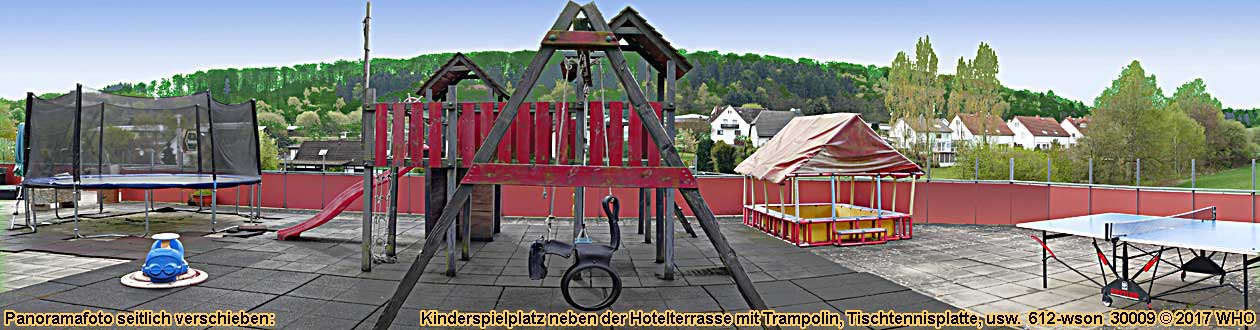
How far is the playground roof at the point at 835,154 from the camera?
354 inches

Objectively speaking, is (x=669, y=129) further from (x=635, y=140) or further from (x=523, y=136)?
(x=523, y=136)

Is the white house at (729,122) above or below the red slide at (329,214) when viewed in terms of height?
above

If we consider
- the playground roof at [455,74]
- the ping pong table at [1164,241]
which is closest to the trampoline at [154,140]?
the playground roof at [455,74]

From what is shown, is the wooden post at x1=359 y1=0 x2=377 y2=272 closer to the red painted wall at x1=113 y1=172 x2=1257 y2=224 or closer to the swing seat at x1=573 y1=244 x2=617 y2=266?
the swing seat at x1=573 y1=244 x2=617 y2=266

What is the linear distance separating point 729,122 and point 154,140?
159 ft

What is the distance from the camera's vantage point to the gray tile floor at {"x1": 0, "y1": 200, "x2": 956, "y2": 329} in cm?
518

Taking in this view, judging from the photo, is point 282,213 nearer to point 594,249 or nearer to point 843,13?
point 594,249

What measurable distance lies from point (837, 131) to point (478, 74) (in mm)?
5008

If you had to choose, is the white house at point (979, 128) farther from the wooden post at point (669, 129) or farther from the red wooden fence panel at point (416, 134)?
the red wooden fence panel at point (416, 134)

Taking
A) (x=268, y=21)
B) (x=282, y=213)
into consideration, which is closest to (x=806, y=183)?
(x=282, y=213)

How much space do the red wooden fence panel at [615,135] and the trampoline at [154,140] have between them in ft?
23.7

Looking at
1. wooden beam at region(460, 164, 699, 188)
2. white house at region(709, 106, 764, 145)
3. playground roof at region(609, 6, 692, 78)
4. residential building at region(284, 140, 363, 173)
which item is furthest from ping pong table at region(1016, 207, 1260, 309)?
white house at region(709, 106, 764, 145)

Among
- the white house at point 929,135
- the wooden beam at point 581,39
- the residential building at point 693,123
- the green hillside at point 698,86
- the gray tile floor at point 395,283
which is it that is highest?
the green hillside at point 698,86

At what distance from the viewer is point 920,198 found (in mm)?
12062
